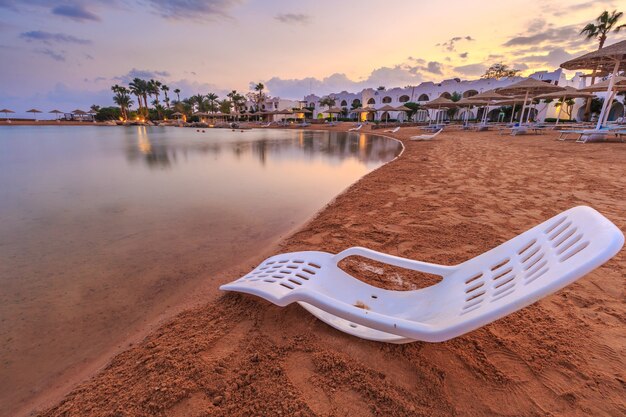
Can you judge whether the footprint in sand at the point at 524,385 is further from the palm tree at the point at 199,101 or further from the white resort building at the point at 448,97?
the palm tree at the point at 199,101

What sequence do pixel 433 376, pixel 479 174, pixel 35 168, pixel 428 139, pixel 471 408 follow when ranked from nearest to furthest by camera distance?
1. pixel 471 408
2. pixel 433 376
3. pixel 479 174
4. pixel 35 168
5. pixel 428 139

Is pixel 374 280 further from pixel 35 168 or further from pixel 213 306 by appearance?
pixel 35 168

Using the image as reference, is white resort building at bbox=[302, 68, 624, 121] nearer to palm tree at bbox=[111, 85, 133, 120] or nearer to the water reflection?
the water reflection

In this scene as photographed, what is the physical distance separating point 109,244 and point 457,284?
186 inches

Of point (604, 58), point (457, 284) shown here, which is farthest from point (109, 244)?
point (604, 58)

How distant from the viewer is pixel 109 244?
4.15 m

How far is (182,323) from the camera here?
2285mm

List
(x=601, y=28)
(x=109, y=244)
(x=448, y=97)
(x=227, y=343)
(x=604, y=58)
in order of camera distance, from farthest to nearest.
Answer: (x=448, y=97), (x=601, y=28), (x=604, y=58), (x=109, y=244), (x=227, y=343)

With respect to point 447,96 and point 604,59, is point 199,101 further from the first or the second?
point 604,59

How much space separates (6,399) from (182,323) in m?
1.13

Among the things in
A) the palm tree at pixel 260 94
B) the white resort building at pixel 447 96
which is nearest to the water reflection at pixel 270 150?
the white resort building at pixel 447 96

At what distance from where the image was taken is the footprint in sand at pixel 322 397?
1.46 m

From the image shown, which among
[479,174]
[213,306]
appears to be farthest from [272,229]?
[479,174]

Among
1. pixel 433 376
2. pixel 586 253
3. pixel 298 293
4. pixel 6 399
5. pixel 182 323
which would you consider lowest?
pixel 6 399
